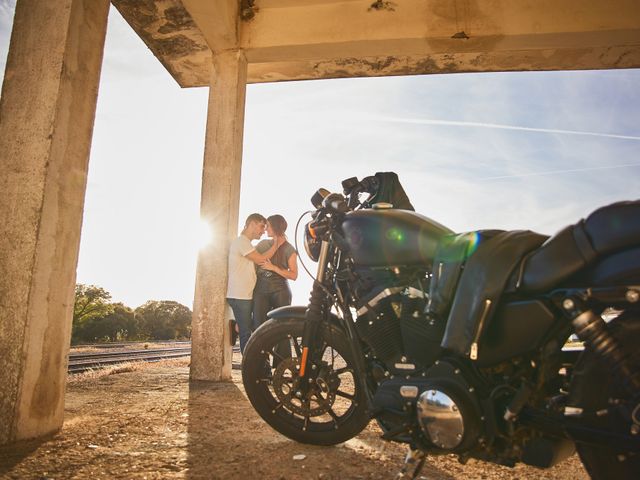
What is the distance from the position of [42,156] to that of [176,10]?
3.57 meters

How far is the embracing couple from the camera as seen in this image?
498 centimetres

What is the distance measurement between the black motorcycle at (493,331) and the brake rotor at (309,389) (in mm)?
182

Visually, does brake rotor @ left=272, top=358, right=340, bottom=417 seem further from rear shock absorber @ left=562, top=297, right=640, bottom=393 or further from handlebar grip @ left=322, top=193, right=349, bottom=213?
rear shock absorber @ left=562, top=297, right=640, bottom=393

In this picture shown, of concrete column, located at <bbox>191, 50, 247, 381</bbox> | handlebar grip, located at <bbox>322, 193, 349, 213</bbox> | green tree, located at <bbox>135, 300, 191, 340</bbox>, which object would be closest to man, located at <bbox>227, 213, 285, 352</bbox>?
concrete column, located at <bbox>191, 50, 247, 381</bbox>

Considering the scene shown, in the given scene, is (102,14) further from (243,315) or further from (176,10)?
(243,315)

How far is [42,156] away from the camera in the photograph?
8.63 feet

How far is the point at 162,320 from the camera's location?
104ft

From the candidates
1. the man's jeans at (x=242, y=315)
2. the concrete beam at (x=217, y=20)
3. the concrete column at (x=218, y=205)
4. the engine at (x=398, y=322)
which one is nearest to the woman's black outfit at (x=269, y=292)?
the man's jeans at (x=242, y=315)

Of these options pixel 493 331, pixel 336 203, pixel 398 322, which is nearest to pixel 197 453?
pixel 398 322

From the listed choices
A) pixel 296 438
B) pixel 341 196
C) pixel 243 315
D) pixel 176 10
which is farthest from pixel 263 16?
pixel 296 438

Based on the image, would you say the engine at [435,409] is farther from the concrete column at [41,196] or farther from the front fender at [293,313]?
the concrete column at [41,196]

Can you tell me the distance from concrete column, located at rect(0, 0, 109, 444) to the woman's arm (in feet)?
7.79

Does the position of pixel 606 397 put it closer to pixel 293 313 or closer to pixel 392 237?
pixel 392 237

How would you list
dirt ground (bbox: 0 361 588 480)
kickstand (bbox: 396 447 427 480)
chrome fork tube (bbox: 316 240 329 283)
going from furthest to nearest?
1. chrome fork tube (bbox: 316 240 329 283)
2. dirt ground (bbox: 0 361 588 480)
3. kickstand (bbox: 396 447 427 480)
